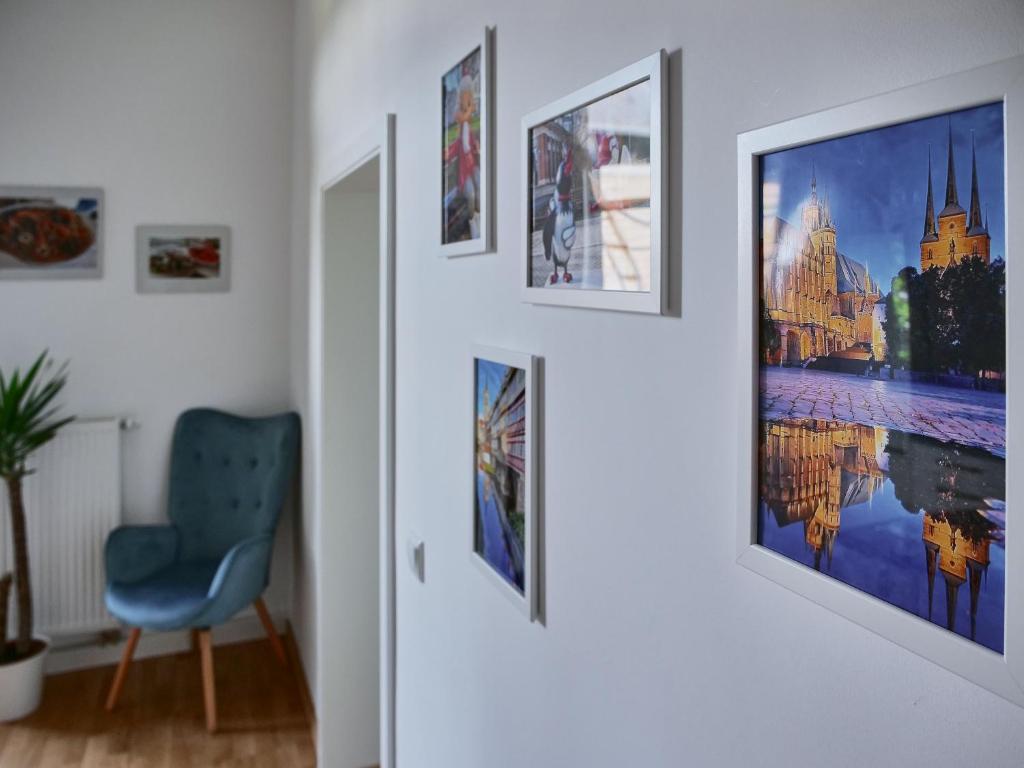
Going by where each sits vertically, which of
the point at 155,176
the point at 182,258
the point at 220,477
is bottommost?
the point at 220,477

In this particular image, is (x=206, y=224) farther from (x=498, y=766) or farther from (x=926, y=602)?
(x=926, y=602)

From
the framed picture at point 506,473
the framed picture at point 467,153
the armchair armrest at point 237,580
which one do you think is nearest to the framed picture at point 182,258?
the armchair armrest at point 237,580

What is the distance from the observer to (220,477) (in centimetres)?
366

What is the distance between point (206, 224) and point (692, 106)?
334cm

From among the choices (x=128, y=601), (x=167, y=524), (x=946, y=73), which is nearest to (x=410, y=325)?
(x=946, y=73)

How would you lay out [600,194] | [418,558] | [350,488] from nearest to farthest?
1. [600,194]
2. [418,558]
3. [350,488]

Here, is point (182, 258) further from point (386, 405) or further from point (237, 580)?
point (386, 405)

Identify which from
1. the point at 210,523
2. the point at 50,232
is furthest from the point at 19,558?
the point at 50,232

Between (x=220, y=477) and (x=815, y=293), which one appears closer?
(x=815, y=293)

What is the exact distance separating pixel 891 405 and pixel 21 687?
11.9ft

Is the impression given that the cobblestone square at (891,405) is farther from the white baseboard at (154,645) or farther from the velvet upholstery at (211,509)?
the white baseboard at (154,645)

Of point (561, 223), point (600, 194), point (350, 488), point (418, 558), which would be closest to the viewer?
point (600, 194)

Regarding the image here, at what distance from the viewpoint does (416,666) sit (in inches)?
74.5

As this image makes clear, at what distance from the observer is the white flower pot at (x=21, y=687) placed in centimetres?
322
